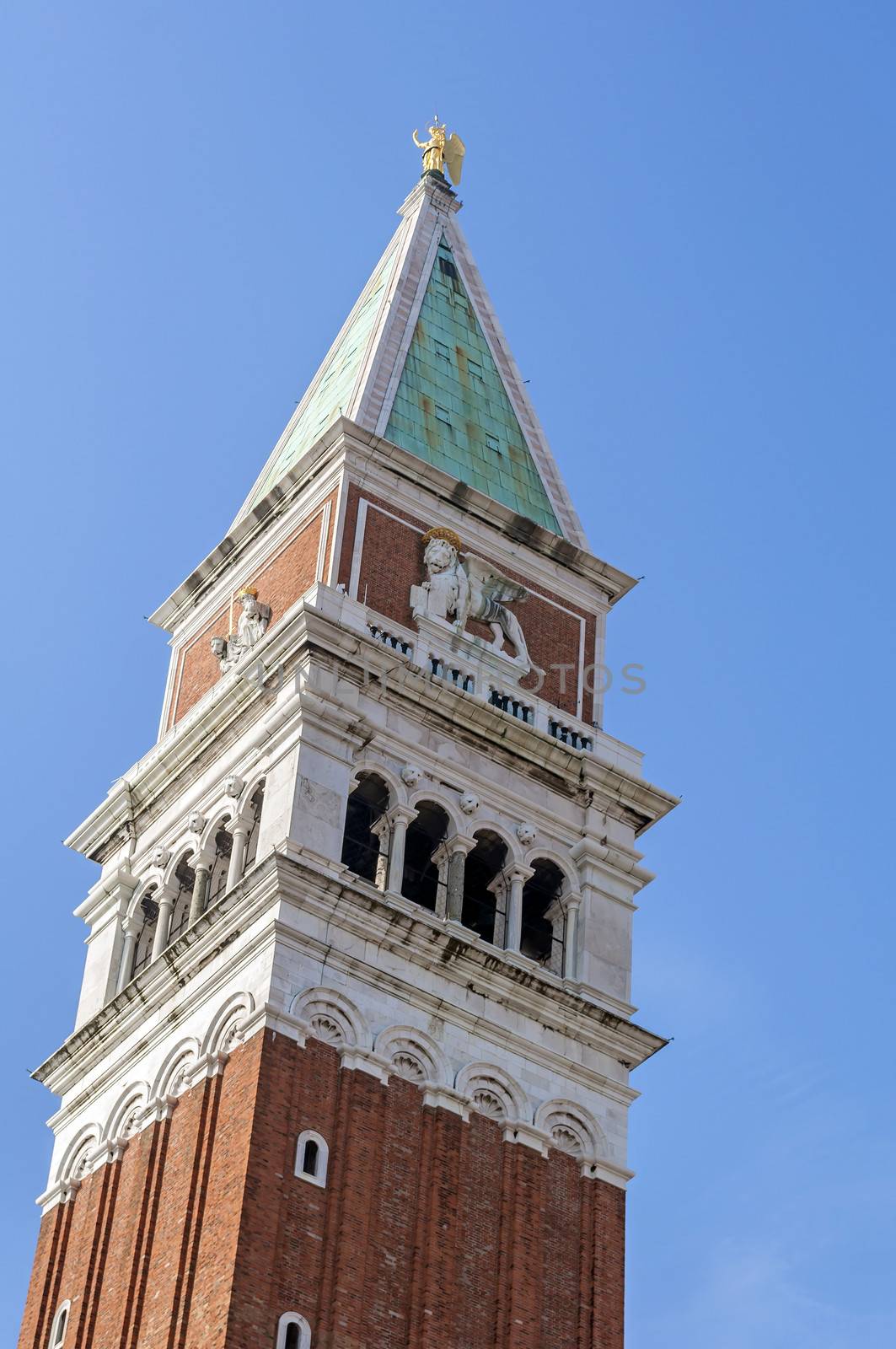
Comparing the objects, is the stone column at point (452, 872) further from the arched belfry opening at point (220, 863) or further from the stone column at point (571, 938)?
the arched belfry opening at point (220, 863)

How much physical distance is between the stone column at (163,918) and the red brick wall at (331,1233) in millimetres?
4787

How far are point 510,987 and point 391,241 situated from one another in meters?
27.1

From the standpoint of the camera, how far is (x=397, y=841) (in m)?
65.4

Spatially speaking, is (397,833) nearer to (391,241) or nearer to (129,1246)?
(129,1246)

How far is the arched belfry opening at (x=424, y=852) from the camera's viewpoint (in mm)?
66938

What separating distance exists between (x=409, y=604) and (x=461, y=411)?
877 centimetres

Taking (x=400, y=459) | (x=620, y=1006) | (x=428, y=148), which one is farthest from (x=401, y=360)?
(x=620, y=1006)

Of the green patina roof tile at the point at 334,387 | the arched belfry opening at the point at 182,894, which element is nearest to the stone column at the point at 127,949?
the arched belfry opening at the point at 182,894

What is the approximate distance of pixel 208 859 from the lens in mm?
67000

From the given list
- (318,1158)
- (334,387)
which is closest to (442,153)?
(334,387)

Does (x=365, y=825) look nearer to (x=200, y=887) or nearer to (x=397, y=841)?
(x=397, y=841)

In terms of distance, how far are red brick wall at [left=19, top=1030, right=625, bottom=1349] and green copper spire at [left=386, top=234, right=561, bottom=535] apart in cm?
1845

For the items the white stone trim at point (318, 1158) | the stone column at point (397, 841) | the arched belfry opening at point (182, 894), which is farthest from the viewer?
the arched belfry opening at point (182, 894)

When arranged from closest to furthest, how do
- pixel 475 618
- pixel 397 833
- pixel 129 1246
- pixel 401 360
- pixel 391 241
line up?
pixel 129 1246 < pixel 397 833 < pixel 475 618 < pixel 401 360 < pixel 391 241
